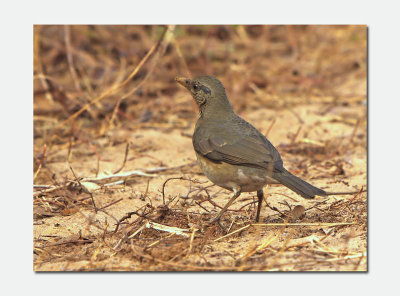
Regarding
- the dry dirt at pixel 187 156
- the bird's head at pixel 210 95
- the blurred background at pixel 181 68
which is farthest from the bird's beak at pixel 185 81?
the blurred background at pixel 181 68

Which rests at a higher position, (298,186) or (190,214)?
(298,186)

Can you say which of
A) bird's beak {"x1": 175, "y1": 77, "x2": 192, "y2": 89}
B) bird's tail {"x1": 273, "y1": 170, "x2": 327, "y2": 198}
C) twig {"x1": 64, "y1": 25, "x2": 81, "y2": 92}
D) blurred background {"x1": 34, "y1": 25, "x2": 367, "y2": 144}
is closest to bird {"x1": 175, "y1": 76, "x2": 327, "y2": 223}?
bird's tail {"x1": 273, "y1": 170, "x2": 327, "y2": 198}

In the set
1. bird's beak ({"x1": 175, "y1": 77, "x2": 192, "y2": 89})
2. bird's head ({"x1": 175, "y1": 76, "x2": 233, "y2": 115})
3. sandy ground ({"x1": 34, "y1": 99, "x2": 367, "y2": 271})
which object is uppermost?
bird's beak ({"x1": 175, "y1": 77, "x2": 192, "y2": 89})

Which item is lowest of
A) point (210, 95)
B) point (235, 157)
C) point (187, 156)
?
point (235, 157)

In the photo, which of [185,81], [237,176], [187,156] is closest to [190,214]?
[237,176]

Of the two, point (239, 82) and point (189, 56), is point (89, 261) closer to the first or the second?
point (239, 82)

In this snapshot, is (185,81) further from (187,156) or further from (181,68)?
(181,68)

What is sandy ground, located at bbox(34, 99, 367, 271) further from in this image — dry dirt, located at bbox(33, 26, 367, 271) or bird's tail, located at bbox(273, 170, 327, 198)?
bird's tail, located at bbox(273, 170, 327, 198)

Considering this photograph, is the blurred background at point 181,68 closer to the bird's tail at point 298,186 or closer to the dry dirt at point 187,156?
the dry dirt at point 187,156
